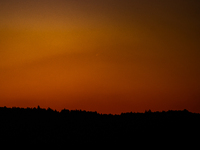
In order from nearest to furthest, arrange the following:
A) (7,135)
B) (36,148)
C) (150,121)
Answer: (36,148) → (7,135) → (150,121)

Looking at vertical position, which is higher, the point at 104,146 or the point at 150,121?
the point at 150,121

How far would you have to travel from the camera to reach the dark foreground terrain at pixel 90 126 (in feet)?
119

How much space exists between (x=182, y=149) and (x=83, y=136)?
8752 millimetres

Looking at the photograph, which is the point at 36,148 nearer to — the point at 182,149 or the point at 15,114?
the point at 15,114

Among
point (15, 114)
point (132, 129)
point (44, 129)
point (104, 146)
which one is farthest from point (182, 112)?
point (15, 114)

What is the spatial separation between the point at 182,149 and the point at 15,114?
17.5 meters

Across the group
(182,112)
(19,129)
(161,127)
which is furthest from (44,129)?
(182,112)

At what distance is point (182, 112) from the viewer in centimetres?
4116

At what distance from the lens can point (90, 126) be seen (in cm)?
3903

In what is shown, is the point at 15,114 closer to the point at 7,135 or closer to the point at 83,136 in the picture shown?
the point at 7,135

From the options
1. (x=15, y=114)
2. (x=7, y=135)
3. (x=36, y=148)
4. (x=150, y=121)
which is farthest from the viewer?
(x=15, y=114)

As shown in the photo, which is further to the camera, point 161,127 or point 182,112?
point 182,112

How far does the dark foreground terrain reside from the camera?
119 ft

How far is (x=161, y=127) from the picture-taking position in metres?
37.9
